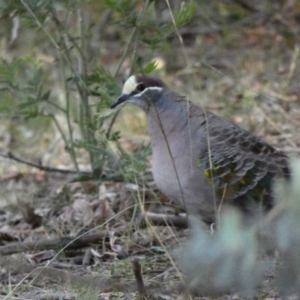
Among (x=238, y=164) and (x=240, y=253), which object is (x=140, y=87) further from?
(x=240, y=253)

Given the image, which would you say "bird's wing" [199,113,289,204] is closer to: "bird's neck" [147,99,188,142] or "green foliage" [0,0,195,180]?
"bird's neck" [147,99,188,142]

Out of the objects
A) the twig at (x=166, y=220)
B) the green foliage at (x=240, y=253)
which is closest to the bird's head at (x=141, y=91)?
the twig at (x=166, y=220)

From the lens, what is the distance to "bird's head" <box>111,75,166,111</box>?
4.10 metres

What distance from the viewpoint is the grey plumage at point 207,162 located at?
3795 mm

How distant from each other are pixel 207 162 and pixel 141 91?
1.87ft

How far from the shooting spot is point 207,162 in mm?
3834

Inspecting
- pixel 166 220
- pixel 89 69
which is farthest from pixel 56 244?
pixel 89 69

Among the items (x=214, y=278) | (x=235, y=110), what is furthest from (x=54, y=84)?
(x=214, y=278)

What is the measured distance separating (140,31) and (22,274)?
1462 millimetres

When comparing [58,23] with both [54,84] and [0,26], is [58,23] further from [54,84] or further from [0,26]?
[0,26]

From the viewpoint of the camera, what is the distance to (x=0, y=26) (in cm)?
774

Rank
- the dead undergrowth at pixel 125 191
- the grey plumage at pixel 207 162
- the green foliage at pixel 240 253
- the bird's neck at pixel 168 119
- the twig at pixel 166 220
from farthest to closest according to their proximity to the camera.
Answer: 1. the twig at pixel 166 220
2. the bird's neck at pixel 168 119
3. the grey plumage at pixel 207 162
4. the dead undergrowth at pixel 125 191
5. the green foliage at pixel 240 253

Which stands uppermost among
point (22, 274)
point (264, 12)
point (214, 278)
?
point (264, 12)

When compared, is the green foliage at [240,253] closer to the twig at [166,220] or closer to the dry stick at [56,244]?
Answer: the dry stick at [56,244]
